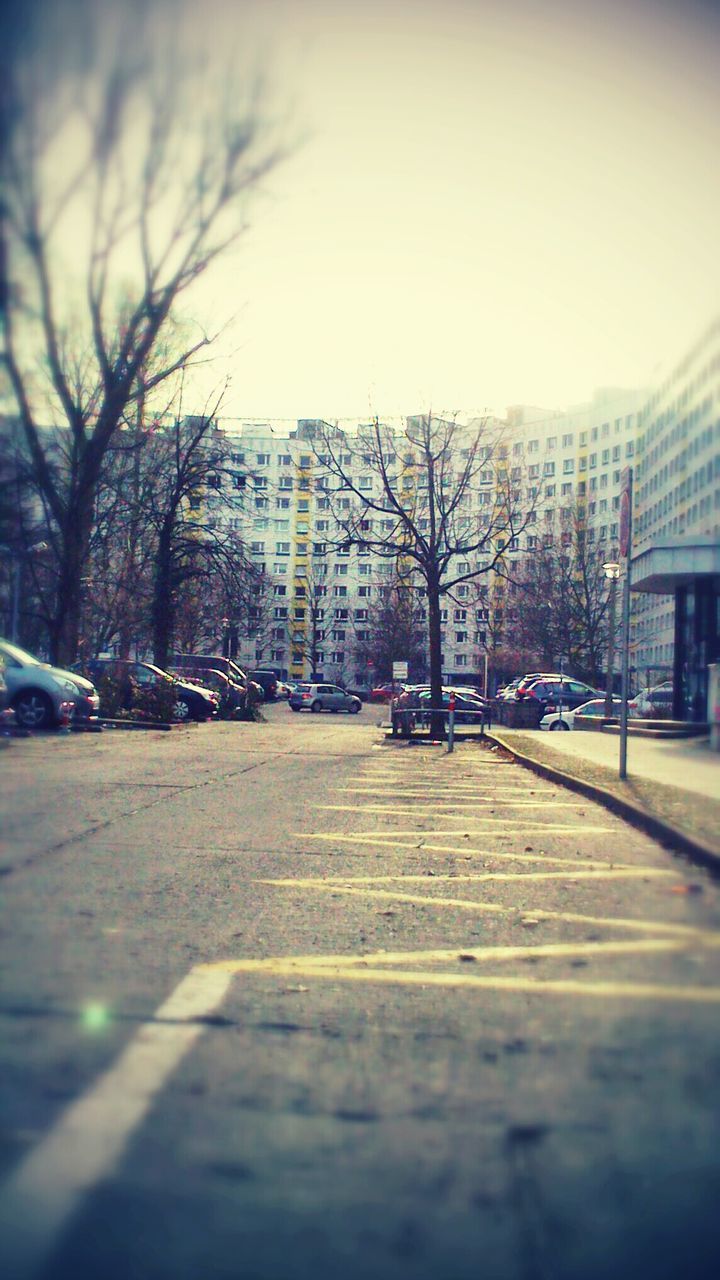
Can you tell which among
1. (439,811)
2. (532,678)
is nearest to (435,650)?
(532,678)

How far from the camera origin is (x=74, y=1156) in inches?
51.8

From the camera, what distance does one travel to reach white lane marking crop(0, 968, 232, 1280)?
48.8 inches

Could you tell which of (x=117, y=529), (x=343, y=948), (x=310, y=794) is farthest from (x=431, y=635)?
(x=117, y=529)

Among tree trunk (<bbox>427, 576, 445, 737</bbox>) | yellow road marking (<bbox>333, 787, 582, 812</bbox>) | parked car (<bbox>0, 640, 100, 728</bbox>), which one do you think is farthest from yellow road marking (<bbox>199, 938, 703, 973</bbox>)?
tree trunk (<bbox>427, 576, 445, 737</bbox>)

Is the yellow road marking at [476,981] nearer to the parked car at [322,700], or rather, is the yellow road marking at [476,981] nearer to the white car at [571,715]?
the white car at [571,715]

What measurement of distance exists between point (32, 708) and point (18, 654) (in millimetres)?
Result: 120

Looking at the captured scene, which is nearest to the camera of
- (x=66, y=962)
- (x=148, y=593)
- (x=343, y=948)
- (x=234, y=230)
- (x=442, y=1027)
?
(x=66, y=962)

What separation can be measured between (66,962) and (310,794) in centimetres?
744

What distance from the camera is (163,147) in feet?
4.61

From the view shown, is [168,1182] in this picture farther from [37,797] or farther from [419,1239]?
[37,797]

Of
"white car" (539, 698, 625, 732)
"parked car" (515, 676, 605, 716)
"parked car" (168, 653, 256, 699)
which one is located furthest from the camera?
"parked car" (515, 676, 605, 716)

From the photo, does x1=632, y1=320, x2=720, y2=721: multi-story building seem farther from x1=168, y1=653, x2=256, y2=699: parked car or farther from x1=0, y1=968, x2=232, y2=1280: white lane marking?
x1=168, y1=653, x2=256, y2=699: parked car

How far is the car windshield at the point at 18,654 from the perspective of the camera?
1312 millimetres

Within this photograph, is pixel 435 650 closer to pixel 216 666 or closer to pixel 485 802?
pixel 216 666
